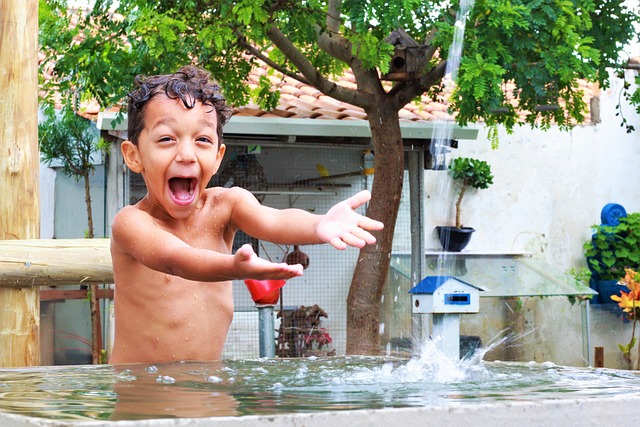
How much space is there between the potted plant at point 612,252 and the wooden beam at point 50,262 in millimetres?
8716

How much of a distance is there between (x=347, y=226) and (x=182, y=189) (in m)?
0.82

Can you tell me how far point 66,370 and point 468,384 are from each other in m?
1.28

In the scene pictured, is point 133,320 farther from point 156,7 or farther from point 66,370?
point 156,7

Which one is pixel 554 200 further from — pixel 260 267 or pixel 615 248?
pixel 260 267

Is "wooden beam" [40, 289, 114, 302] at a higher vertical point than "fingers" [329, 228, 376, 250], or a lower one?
lower

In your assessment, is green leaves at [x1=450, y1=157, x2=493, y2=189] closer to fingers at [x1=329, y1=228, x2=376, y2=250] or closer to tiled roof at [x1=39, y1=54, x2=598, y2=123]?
tiled roof at [x1=39, y1=54, x2=598, y2=123]

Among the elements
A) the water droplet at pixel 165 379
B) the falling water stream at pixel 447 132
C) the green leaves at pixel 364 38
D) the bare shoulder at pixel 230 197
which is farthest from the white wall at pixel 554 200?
the water droplet at pixel 165 379

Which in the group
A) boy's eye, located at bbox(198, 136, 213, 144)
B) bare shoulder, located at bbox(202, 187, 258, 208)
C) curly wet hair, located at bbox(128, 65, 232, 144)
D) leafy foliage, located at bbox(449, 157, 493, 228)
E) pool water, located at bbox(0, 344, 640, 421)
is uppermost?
leafy foliage, located at bbox(449, 157, 493, 228)

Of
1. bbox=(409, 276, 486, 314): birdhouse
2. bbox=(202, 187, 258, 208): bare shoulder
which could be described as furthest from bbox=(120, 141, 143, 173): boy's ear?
bbox=(409, 276, 486, 314): birdhouse

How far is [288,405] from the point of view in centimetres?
176

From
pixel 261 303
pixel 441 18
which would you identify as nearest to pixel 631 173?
pixel 441 18

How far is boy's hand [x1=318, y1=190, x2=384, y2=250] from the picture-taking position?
7.16 feet

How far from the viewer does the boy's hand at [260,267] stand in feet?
6.61

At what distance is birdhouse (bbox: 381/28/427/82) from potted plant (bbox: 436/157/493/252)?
286cm
